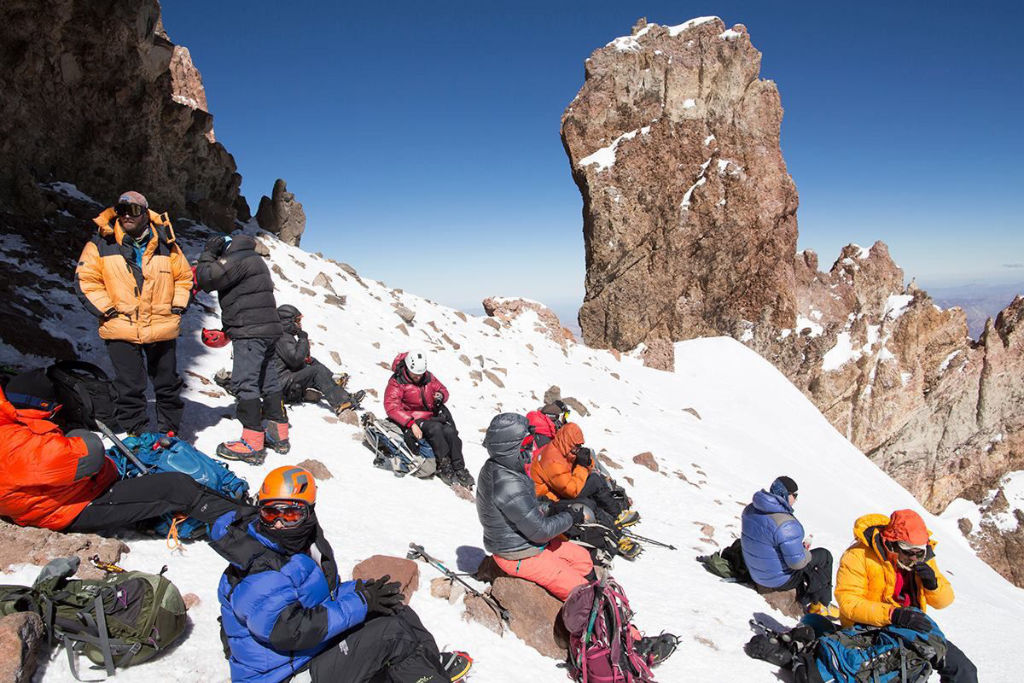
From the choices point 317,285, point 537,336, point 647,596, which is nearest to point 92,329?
point 317,285

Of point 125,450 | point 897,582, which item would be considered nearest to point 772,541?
point 897,582

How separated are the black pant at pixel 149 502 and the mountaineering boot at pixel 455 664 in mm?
2373

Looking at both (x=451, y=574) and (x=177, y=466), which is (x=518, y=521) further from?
(x=177, y=466)

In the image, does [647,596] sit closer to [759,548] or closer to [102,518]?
[759,548]

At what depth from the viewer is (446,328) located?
1867 centimetres

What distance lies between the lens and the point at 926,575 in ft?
15.1

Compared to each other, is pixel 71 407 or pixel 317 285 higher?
pixel 317 285

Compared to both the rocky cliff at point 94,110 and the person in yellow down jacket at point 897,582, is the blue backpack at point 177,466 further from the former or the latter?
the rocky cliff at point 94,110

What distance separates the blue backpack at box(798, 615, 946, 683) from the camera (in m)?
4.39

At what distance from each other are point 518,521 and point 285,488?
2.11 meters

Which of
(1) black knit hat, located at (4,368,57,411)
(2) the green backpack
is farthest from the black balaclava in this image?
(1) black knit hat, located at (4,368,57,411)

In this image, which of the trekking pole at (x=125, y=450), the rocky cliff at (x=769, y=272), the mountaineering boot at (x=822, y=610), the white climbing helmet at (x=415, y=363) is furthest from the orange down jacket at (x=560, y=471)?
the rocky cliff at (x=769, y=272)

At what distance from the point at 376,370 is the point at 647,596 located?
7999 millimetres

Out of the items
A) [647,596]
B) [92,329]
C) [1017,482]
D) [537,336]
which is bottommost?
[647,596]
